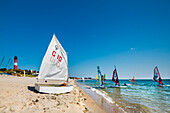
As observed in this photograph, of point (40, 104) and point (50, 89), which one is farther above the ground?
point (50, 89)

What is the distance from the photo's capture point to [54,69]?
11.8 meters

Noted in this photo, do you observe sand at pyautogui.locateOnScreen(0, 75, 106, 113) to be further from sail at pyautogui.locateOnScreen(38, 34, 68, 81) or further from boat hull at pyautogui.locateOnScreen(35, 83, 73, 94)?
sail at pyautogui.locateOnScreen(38, 34, 68, 81)

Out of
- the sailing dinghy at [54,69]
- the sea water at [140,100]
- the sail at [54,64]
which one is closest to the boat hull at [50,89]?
the sailing dinghy at [54,69]

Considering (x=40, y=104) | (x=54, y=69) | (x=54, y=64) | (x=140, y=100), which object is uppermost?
(x=54, y=64)

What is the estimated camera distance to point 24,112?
466 centimetres

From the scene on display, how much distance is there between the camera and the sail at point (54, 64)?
37.1 ft

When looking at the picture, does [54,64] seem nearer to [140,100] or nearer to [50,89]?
[50,89]

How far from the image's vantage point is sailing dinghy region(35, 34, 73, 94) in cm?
1125

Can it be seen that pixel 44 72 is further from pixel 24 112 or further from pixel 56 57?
pixel 24 112

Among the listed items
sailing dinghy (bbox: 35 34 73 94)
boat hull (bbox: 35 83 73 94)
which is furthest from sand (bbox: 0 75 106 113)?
sailing dinghy (bbox: 35 34 73 94)

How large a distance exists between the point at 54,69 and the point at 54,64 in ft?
1.99

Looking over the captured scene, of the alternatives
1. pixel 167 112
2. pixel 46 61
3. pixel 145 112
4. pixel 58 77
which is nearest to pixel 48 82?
pixel 58 77

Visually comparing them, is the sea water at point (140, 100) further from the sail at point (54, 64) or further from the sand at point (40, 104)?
the sail at point (54, 64)

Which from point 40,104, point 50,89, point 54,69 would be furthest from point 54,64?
point 40,104
